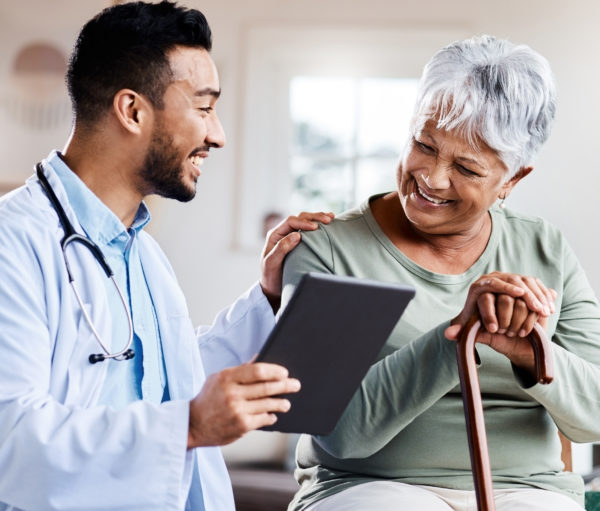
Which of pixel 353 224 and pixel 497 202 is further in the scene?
pixel 497 202

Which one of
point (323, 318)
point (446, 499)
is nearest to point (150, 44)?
point (323, 318)

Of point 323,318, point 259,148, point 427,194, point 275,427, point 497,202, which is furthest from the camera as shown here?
point 259,148

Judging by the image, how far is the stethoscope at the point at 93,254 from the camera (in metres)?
1.38

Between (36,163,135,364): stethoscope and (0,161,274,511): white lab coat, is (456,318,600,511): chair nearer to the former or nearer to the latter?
(0,161,274,511): white lab coat

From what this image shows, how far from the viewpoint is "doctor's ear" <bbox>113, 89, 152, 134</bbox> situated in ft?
4.96

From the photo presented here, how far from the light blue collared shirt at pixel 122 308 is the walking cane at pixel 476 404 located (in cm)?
52

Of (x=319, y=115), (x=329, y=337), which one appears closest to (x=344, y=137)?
(x=319, y=115)

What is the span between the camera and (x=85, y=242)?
1.44 m

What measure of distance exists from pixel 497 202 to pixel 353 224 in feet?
1.15

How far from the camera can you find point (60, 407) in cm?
126

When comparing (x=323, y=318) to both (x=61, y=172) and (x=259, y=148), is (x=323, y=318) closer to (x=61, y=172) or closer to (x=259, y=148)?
(x=61, y=172)

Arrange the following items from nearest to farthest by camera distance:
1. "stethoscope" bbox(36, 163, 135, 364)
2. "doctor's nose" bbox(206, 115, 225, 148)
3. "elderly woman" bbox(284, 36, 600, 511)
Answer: "stethoscope" bbox(36, 163, 135, 364)
"elderly woman" bbox(284, 36, 600, 511)
"doctor's nose" bbox(206, 115, 225, 148)

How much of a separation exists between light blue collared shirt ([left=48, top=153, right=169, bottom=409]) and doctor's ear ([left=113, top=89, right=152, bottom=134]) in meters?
0.12

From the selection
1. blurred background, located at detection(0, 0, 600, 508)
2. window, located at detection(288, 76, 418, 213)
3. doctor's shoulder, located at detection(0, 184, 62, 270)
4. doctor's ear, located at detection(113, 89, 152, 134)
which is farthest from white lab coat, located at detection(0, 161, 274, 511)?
window, located at detection(288, 76, 418, 213)
